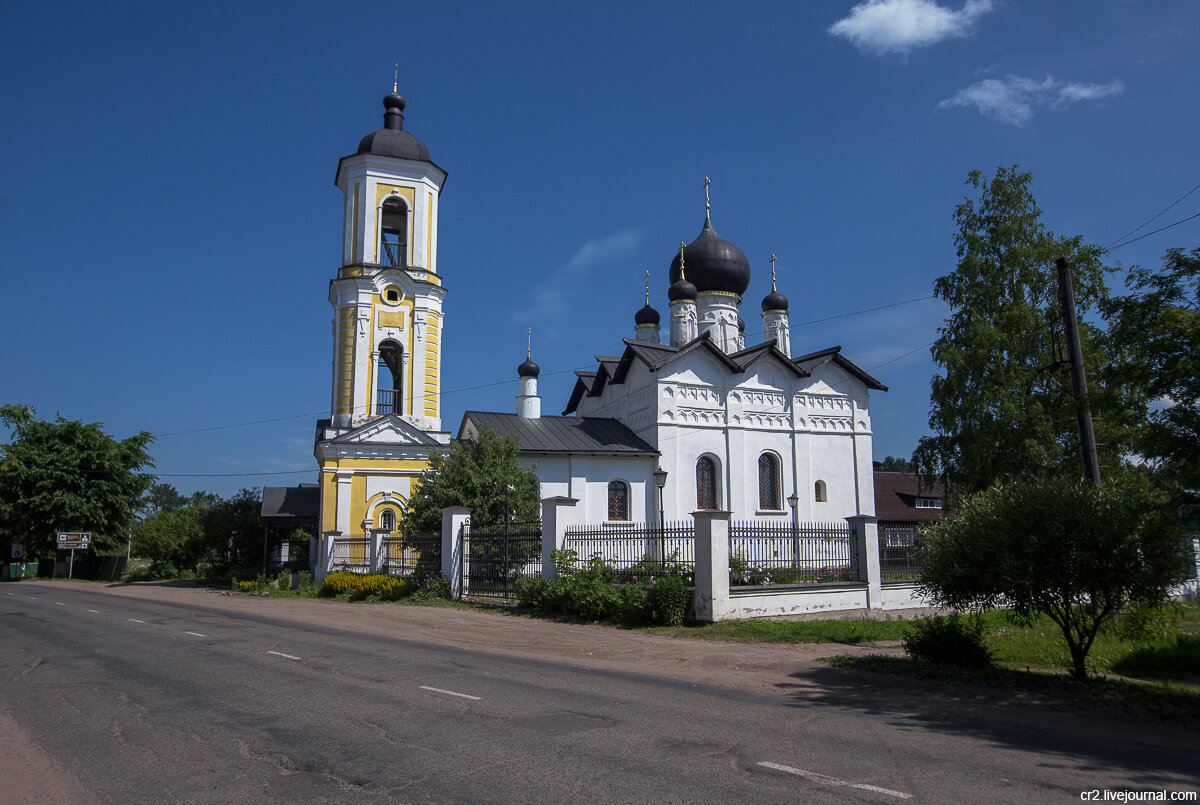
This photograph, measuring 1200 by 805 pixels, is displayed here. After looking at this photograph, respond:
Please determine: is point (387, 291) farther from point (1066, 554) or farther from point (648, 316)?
point (1066, 554)

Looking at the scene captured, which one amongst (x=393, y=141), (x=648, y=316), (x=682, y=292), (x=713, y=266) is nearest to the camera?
(x=393, y=141)

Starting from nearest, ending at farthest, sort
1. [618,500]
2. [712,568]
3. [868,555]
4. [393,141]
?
[712,568] → [868,555] → [618,500] → [393,141]

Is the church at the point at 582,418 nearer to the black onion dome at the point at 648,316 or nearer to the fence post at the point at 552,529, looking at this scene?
the black onion dome at the point at 648,316

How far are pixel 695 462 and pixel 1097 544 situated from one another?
18900 mm

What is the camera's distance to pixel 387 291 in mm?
28766

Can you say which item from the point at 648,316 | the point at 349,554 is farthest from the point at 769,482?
the point at 349,554

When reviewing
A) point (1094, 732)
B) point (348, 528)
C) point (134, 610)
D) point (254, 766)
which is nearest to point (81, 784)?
point (254, 766)

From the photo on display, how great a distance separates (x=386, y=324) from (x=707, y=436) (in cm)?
1244

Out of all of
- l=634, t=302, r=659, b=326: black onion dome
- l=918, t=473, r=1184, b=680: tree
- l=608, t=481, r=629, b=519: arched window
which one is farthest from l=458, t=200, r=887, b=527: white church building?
l=918, t=473, r=1184, b=680: tree

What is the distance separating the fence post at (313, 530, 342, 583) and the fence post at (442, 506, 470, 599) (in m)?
6.68

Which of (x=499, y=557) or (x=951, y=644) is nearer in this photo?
(x=951, y=644)

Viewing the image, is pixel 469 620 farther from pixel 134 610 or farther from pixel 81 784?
pixel 81 784

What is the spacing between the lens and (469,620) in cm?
1554

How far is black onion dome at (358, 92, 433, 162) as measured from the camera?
95.7 ft
